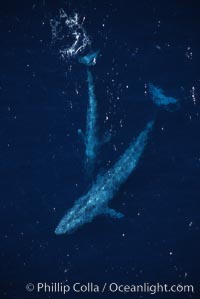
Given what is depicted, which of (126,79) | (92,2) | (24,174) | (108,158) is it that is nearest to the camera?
(92,2)

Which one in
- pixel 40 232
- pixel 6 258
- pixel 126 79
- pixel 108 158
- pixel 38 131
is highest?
pixel 126 79

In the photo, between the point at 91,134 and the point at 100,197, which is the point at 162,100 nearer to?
Answer: the point at 91,134

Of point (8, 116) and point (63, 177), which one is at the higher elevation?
point (8, 116)

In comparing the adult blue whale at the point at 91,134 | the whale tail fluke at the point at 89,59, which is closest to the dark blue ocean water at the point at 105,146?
the whale tail fluke at the point at 89,59

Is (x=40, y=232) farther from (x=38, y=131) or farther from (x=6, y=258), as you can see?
(x=38, y=131)

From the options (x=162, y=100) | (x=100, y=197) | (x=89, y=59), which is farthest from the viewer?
(x=89, y=59)

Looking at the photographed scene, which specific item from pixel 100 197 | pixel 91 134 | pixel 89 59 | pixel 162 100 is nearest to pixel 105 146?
pixel 91 134

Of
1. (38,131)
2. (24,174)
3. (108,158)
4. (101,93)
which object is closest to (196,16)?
(101,93)
